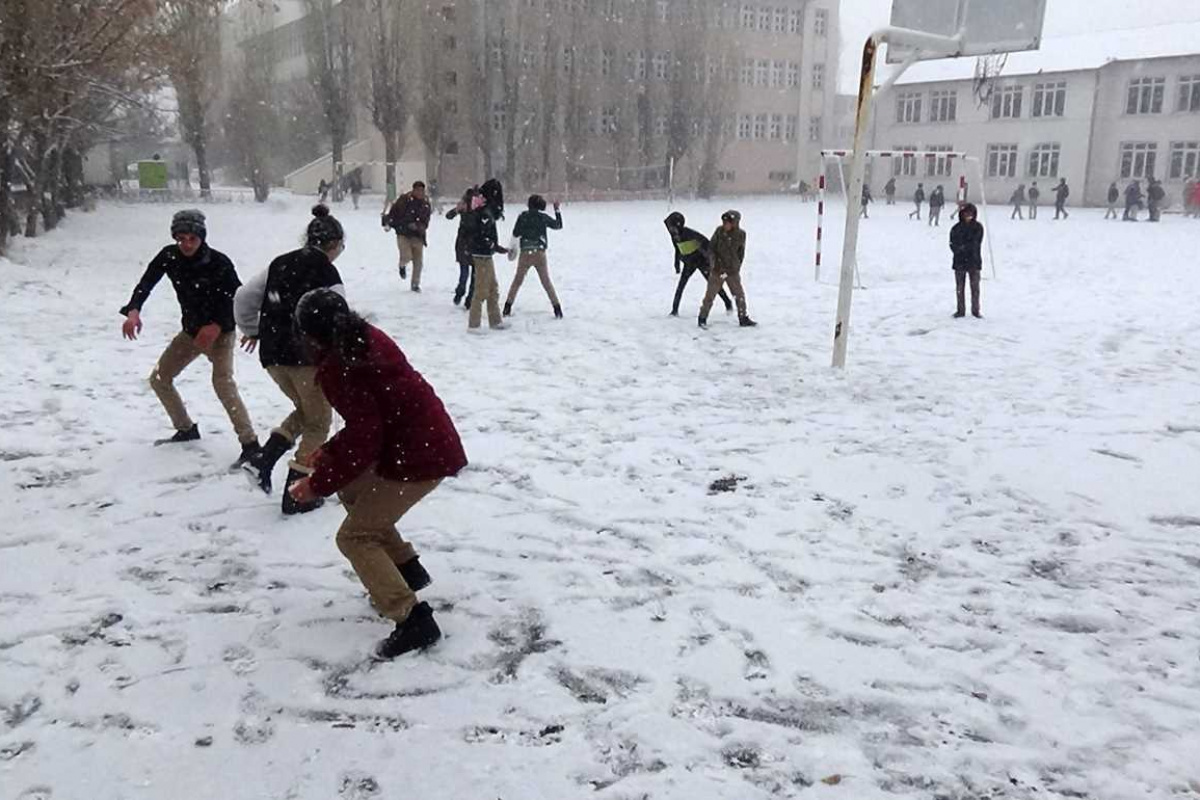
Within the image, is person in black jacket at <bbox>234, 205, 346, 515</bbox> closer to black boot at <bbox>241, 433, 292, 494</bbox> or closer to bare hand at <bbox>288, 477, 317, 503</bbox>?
black boot at <bbox>241, 433, 292, 494</bbox>

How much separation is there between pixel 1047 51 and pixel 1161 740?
57414 mm

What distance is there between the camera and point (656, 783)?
3.21 meters

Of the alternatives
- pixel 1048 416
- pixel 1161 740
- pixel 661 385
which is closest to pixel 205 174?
pixel 661 385

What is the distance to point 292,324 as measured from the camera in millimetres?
5289

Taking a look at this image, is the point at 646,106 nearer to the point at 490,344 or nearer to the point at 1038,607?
the point at 490,344

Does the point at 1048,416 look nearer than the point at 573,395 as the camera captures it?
Yes

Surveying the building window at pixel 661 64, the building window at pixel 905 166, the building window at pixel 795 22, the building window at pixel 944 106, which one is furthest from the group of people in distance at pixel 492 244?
the building window at pixel 795 22

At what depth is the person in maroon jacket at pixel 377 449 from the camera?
3613 mm

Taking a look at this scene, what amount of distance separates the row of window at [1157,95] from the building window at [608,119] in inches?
1036

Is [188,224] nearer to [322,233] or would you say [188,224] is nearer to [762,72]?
[322,233]

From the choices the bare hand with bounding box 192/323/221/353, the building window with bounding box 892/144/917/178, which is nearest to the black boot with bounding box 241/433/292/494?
the bare hand with bounding box 192/323/221/353

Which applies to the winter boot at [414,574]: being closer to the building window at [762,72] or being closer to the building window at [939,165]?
the building window at [939,165]

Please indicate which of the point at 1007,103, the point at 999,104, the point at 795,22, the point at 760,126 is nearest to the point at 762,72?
the point at 760,126

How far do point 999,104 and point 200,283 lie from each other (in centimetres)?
5436
